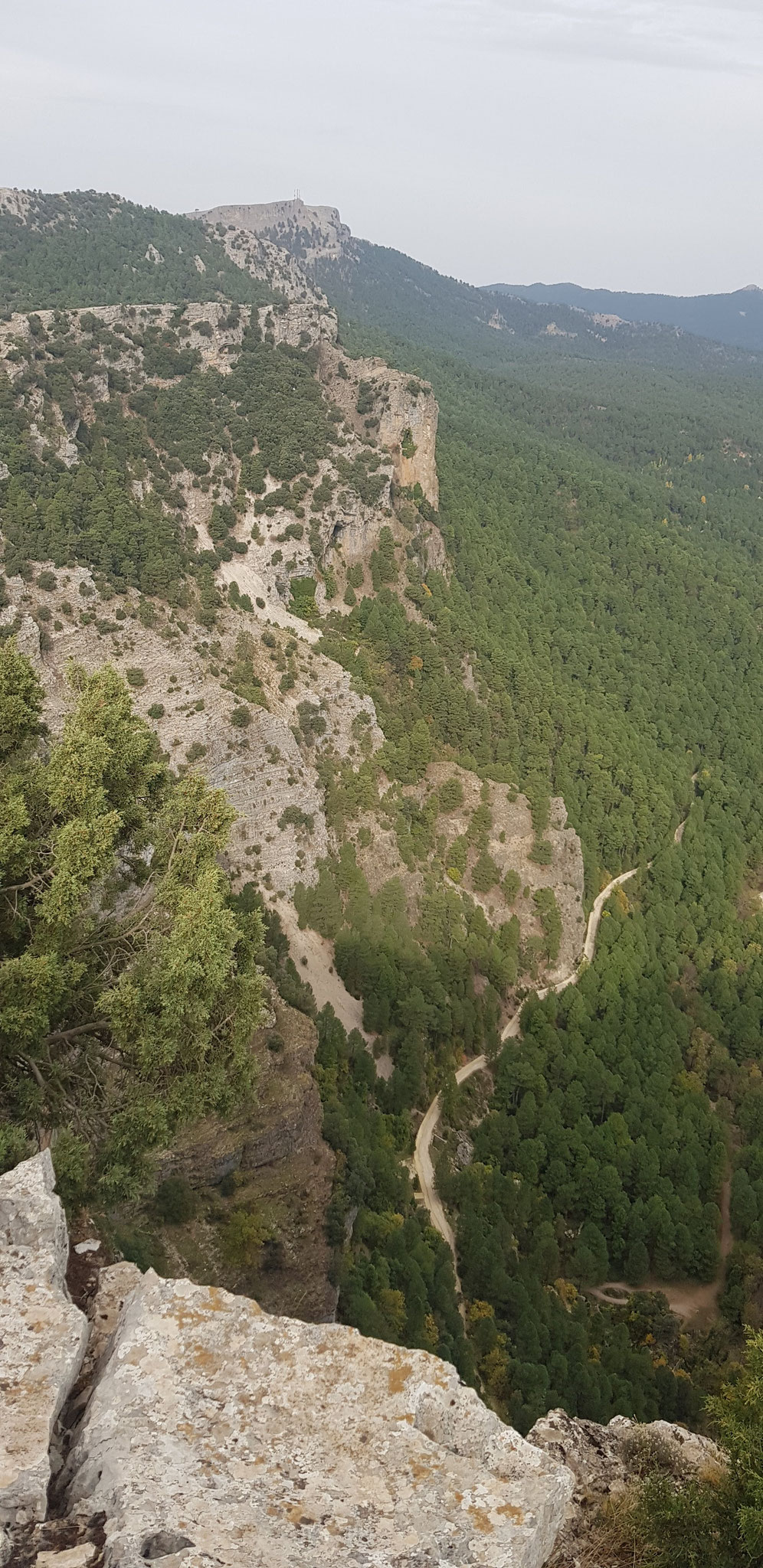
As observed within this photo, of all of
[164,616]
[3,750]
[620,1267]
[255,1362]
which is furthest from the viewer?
[164,616]

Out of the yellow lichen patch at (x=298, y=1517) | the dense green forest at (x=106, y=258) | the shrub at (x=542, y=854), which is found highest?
the dense green forest at (x=106, y=258)

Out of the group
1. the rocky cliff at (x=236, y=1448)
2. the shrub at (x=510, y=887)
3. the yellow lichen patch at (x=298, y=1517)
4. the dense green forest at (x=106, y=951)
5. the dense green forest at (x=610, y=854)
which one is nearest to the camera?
the rocky cliff at (x=236, y=1448)

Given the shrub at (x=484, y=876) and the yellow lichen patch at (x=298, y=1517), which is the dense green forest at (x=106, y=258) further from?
the yellow lichen patch at (x=298, y=1517)

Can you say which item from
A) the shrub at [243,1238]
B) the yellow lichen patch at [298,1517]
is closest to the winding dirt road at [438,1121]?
the shrub at [243,1238]

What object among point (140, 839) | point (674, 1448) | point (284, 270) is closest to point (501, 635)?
point (140, 839)

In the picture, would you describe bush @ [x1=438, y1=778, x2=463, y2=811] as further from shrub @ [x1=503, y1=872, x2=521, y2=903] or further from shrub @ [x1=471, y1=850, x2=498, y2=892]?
shrub @ [x1=503, y1=872, x2=521, y2=903]

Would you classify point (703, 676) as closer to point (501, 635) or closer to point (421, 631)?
point (501, 635)
